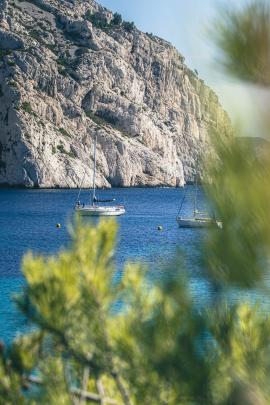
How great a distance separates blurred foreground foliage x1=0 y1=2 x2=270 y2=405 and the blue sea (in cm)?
11

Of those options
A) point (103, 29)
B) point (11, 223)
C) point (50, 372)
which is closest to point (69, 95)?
point (103, 29)

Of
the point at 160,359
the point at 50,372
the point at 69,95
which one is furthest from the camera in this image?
the point at 69,95

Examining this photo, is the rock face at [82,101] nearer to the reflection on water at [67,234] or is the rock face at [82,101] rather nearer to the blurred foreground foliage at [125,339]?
the reflection on water at [67,234]

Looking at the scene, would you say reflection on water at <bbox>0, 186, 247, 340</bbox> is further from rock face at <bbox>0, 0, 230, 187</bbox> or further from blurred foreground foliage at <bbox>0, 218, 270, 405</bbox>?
rock face at <bbox>0, 0, 230, 187</bbox>

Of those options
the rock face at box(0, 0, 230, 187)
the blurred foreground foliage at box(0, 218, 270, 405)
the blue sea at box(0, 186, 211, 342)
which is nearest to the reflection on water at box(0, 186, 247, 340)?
the blue sea at box(0, 186, 211, 342)

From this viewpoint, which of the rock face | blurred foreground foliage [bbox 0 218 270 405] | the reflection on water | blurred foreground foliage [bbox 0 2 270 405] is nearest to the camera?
blurred foreground foliage [bbox 0 2 270 405]

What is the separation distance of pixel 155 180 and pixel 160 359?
100814 millimetres

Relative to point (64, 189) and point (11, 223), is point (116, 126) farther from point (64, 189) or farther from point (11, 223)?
point (11, 223)

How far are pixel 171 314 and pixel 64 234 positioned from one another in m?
37.4

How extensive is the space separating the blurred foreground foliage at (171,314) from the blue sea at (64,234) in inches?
4.4

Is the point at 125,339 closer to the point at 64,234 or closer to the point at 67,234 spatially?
the point at 67,234

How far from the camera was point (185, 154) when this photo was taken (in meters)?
112

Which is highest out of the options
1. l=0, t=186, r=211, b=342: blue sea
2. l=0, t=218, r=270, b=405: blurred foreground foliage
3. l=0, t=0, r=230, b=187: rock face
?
l=0, t=0, r=230, b=187: rock face

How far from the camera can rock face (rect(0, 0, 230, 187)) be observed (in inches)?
3263
